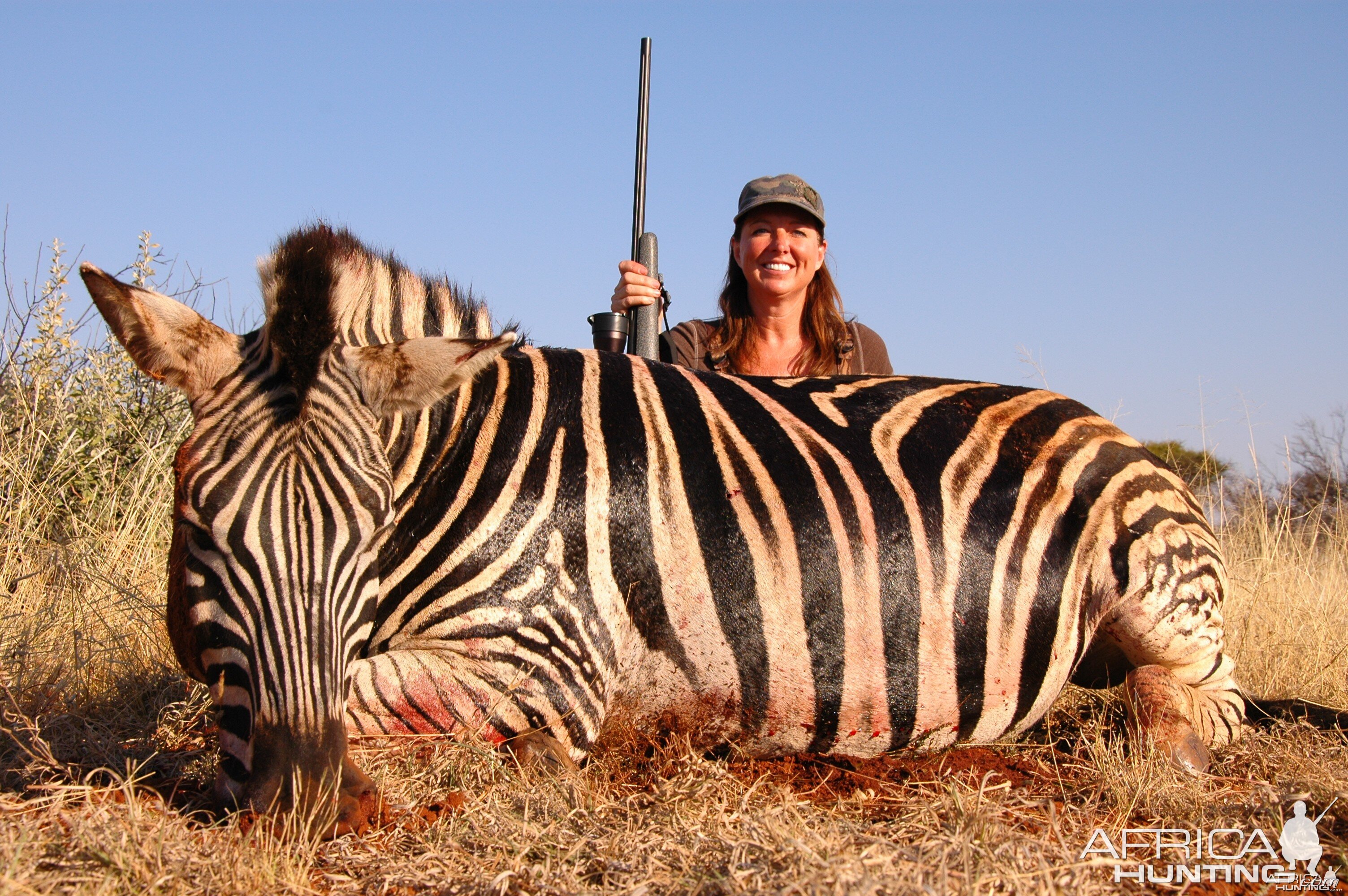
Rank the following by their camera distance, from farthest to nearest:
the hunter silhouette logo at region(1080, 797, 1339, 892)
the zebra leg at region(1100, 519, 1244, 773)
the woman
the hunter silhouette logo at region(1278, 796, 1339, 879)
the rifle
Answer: the woman, the rifle, the zebra leg at region(1100, 519, 1244, 773), the hunter silhouette logo at region(1278, 796, 1339, 879), the hunter silhouette logo at region(1080, 797, 1339, 892)

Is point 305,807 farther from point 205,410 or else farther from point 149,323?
point 149,323

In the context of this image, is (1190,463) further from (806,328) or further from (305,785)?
(305,785)

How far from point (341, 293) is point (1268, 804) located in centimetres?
324

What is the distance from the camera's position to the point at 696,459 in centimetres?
341

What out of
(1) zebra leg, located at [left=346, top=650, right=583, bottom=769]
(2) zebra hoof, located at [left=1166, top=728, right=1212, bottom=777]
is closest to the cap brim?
(2) zebra hoof, located at [left=1166, top=728, right=1212, bottom=777]

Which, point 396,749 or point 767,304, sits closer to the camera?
point 396,749

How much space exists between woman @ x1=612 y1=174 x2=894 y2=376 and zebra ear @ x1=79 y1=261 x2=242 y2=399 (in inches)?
126

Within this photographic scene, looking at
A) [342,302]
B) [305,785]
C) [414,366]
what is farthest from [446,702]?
[342,302]

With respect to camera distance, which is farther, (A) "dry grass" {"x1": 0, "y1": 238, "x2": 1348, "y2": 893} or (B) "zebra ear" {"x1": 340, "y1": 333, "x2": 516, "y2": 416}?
(B) "zebra ear" {"x1": 340, "y1": 333, "x2": 516, "y2": 416}

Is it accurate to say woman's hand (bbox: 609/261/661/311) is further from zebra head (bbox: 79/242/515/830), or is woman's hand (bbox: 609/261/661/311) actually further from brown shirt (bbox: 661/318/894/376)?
zebra head (bbox: 79/242/515/830)

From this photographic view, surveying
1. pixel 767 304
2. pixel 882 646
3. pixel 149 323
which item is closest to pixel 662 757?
pixel 882 646

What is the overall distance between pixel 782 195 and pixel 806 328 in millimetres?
903

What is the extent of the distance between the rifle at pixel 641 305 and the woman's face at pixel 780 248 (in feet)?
2.02

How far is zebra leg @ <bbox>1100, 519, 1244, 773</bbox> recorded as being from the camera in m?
3.67
